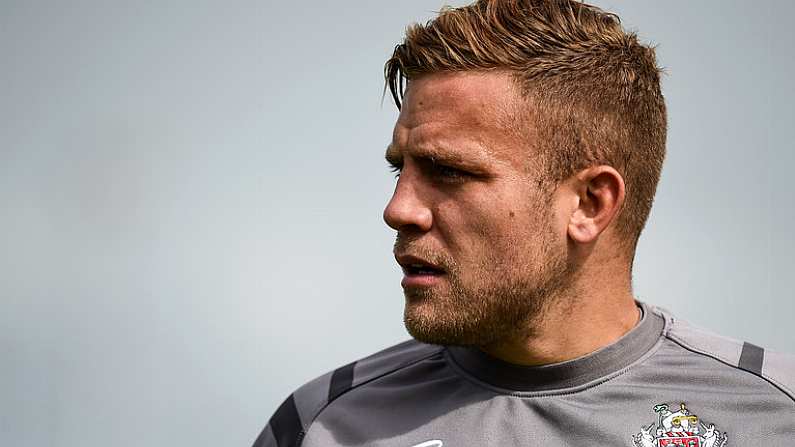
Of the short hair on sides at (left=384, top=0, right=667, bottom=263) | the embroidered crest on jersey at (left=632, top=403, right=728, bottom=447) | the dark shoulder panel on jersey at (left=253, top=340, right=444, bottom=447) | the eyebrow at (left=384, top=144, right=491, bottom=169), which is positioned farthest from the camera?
the dark shoulder panel on jersey at (left=253, top=340, right=444, bottom=447)

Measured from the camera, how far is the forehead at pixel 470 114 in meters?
2.80

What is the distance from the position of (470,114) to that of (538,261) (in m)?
0.52

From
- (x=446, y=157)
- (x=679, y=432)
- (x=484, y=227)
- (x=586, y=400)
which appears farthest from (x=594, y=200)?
(x=679, y=432)

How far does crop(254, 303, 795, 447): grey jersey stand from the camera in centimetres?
270

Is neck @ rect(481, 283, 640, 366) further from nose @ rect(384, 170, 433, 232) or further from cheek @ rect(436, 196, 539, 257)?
nose @ rect(384, 170, 433, 232)

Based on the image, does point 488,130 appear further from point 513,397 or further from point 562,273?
point 513,397

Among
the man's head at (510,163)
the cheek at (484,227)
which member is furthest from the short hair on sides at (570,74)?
the cheek at (484,227)

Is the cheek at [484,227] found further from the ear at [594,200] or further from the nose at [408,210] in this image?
the ear at [594,200]

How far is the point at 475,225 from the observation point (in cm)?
277

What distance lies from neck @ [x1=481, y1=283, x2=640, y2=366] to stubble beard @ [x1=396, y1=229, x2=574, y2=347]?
60 millimetres

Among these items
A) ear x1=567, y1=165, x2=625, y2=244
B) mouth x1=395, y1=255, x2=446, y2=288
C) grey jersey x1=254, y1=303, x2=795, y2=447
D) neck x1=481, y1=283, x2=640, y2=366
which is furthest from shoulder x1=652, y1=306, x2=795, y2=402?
mouth x1=395, y1=255, x2=446, y2=288

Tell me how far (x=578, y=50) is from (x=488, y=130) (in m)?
0.48

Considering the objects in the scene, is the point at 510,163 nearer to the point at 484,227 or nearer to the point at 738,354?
the point at 484,227

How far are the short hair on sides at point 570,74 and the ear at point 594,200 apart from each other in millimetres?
42
